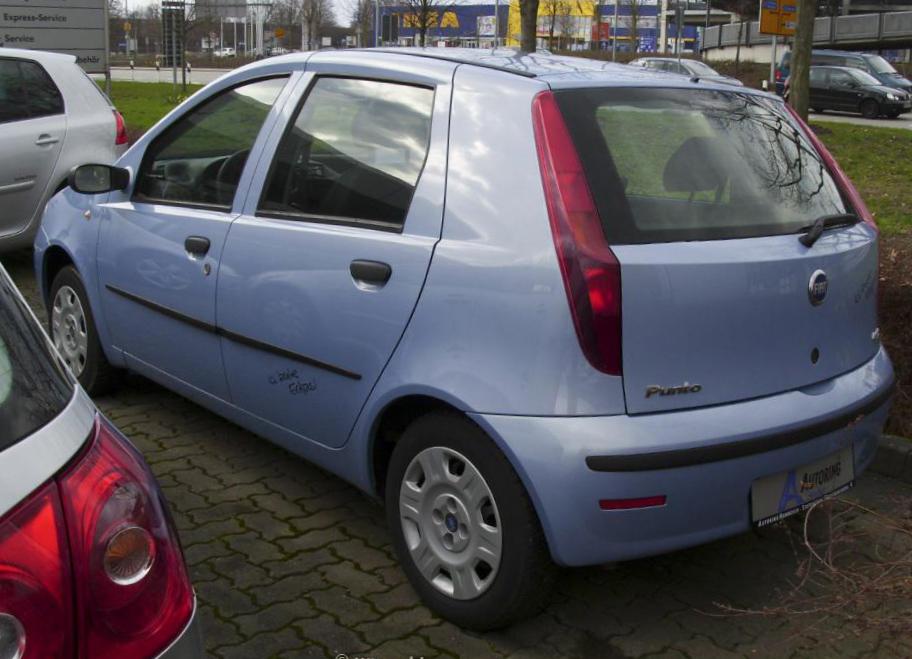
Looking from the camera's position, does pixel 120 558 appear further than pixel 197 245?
No

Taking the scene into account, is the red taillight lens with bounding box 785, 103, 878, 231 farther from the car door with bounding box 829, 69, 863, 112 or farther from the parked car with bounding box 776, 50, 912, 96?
the parked car with bounding box 776, 50, 912, 96

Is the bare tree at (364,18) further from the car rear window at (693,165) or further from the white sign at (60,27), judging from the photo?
the car rear window at (693,165)

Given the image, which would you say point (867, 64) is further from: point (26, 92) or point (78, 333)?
point (78, 333)

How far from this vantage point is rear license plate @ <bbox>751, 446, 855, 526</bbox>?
Answer: 3.19 metres

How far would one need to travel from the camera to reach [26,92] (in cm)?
848

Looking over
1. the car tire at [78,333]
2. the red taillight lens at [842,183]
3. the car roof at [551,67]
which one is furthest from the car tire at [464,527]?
the car tire at [78,333]

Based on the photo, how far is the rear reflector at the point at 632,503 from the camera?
9.63 feet

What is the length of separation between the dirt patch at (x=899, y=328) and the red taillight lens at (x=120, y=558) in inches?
149

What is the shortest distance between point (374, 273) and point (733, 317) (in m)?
1.08

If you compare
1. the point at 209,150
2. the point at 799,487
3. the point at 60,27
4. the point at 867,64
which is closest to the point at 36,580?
the point at 799,487

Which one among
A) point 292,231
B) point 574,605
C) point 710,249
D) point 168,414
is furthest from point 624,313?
point 168,414

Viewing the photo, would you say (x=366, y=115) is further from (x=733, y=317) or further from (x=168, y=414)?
(x=168, y=414)

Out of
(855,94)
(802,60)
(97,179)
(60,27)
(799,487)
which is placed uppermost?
(60,27)

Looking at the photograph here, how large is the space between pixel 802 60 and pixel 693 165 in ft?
26.7
